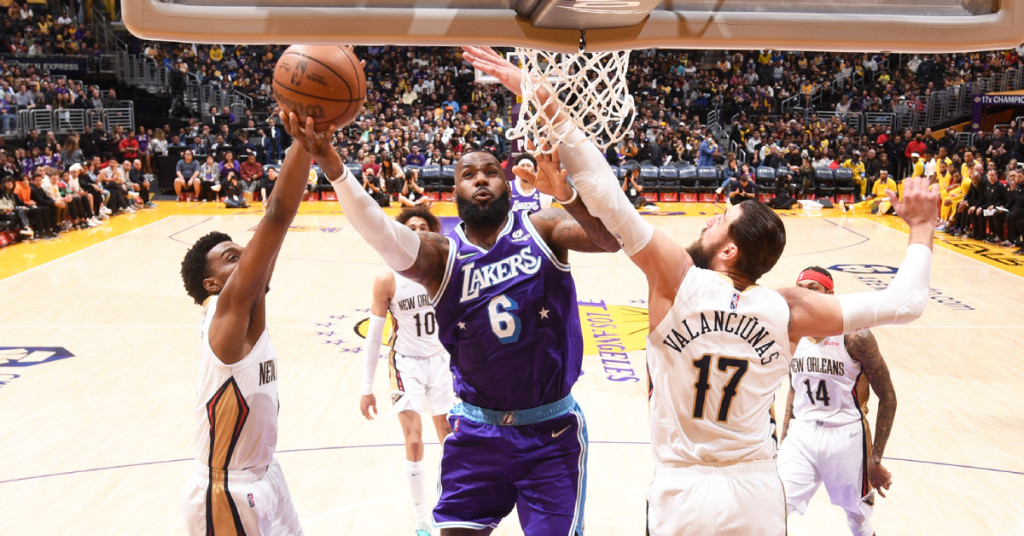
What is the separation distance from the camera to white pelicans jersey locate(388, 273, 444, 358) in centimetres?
550

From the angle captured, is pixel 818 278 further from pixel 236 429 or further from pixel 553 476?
pixel 236 429

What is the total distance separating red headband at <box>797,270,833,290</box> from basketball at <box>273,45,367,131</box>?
2.66 meters

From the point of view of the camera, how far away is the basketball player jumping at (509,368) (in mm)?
3570

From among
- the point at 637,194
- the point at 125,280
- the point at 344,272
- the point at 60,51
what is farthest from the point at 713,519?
the point at 60,51

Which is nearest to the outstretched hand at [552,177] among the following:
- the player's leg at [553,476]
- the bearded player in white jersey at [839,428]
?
the player's leg at [553,476]

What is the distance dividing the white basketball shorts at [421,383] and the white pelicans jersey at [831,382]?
7.18ft

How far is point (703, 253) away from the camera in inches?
121

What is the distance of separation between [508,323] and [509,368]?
20 cm

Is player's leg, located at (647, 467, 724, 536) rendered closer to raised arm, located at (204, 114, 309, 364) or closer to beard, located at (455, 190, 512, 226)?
beard, located at (455, 190, 512, 226)

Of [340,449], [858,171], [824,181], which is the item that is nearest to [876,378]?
[340,449]

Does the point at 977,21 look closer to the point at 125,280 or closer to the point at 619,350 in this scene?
the point at 619,350

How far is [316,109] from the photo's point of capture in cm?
287

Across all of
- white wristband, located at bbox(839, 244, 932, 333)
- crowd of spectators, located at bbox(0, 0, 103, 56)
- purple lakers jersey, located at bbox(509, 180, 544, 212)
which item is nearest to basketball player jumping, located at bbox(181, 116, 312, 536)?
white wristband, located at bbox(839, 244, 932, 333)

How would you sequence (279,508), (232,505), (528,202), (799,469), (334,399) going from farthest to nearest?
(528,202)
(334,399)
(799,469)
(279,508)
(232,505)
